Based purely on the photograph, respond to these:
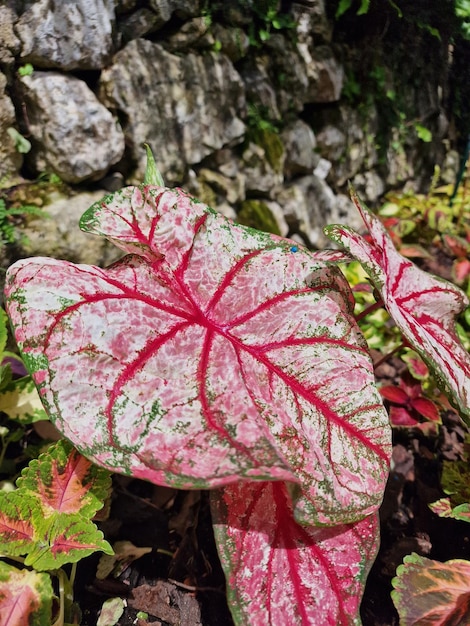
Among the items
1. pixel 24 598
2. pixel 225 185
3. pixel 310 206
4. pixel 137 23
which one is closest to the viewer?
pixel 24 598

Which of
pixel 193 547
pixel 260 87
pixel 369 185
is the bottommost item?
pixel 193 547

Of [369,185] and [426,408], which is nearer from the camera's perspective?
[426,408]

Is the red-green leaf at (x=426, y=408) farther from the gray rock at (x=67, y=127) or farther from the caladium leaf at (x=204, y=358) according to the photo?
the gray rock at (x=67, y=127)

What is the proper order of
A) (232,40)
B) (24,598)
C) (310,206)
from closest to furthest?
(24,598) → (232,40) → (310,206)

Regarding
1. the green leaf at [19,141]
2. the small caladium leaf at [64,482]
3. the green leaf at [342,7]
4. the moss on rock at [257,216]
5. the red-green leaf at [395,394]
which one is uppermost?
the green leaf at [342,7]

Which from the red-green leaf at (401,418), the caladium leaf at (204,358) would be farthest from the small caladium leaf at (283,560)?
the red-green leaf at (401,418)

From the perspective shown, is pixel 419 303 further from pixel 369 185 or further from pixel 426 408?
pixel 369 185

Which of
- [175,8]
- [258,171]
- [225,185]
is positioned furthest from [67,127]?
[258,171]
